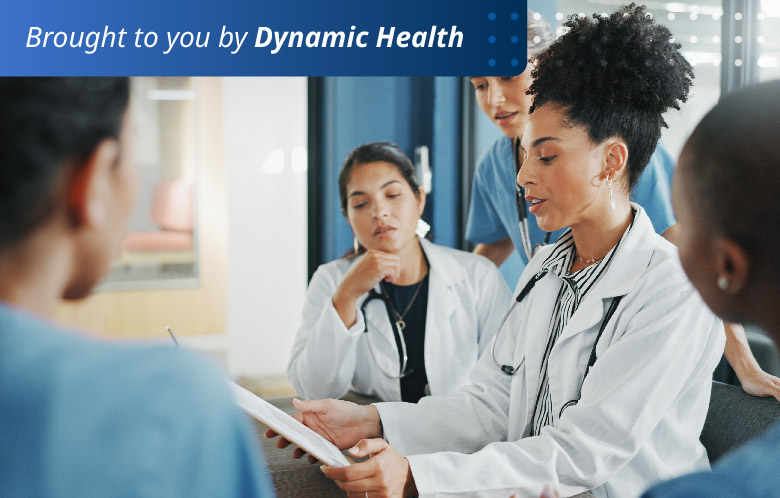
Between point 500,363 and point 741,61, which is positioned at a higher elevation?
point 741,61

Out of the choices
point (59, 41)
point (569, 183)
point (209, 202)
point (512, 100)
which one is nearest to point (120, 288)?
point (209, 202)

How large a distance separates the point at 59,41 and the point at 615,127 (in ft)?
6.87

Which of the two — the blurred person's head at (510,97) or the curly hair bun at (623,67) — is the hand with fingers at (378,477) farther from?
the blurred person's head at (510,97)

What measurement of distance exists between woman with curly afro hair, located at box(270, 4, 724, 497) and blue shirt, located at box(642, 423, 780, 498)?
0.54 meters

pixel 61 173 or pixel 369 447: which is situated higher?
pixel 61 173

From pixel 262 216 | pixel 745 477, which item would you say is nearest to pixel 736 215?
pixel 745 477

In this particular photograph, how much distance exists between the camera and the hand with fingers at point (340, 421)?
4.30ft

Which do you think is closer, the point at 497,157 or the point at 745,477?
the point at 745,477

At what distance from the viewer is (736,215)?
560 mm

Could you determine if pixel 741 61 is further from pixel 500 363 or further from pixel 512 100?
pixel 500 363

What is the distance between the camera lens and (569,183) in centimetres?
121

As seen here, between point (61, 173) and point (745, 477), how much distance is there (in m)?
0.49

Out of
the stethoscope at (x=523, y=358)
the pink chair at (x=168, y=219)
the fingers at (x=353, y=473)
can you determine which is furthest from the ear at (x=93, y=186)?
the pink chair at (x=168, y=219)

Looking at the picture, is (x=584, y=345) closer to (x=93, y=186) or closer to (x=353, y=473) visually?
(x=353, y=473)
